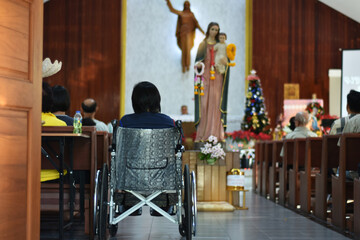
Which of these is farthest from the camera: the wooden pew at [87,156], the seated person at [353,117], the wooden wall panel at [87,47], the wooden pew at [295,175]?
the wooden wall panel at [87,47]

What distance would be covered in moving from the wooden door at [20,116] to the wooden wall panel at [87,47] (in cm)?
1046

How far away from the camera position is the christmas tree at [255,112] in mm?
11539

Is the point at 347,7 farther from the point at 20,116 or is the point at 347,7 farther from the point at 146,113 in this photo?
the point at 20,116

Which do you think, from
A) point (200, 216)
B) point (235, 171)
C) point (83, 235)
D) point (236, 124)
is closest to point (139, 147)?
point (83, 235)

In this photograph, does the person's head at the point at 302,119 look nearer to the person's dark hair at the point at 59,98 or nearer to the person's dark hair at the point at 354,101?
the person's dark hair at the point at 354,101

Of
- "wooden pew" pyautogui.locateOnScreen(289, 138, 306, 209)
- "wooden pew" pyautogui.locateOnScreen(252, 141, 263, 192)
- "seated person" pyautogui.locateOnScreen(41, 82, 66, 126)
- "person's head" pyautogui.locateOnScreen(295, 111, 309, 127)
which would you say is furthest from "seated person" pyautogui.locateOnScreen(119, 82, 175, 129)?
"wooden pew" pyautogui.locateOnScreen(252, 141, 263, 192)

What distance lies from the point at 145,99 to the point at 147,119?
14 centimetres

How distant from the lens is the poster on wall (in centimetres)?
1156

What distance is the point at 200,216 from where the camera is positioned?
5328mm

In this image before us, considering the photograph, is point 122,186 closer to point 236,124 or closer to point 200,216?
point 200,216

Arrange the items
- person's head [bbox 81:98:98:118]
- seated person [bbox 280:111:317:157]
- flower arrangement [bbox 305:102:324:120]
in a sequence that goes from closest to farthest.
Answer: person's head [bbox 81:98:98:118], seated person [bbox 280:111:317:157], flower arrangement [bbox 305:102:324:120]

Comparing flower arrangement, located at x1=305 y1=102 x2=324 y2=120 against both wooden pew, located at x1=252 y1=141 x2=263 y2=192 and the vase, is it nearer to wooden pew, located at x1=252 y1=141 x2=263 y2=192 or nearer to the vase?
wooden pew, located at x1=252 y1=141 x2=263 y2=192

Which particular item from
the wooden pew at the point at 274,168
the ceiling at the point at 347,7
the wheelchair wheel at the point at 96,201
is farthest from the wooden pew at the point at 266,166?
the ceiling at the point at 347,7

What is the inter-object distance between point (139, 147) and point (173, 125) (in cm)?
32
